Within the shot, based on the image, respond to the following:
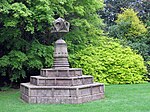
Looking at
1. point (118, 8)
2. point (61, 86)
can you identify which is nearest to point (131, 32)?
point (118, 8)

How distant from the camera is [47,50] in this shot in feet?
36.6

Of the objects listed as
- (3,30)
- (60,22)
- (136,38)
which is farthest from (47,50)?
(136,38)

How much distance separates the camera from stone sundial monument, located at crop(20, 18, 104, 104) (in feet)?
24.7

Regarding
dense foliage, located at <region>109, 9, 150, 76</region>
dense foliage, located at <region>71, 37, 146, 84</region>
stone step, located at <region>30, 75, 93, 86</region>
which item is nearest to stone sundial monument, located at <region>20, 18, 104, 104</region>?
stone step, located at <region>30, 75, 93, 86</region>

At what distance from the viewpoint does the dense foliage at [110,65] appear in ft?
40.0

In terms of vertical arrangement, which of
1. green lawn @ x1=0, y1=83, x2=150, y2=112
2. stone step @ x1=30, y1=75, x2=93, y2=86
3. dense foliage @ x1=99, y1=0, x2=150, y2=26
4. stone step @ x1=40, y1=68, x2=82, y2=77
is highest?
dense foliage @ x1=99, y1=0, x2=150, y2=26

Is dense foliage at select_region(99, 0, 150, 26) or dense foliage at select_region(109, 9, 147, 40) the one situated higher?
dense foliage at select_region(99, 0, 150, 26)

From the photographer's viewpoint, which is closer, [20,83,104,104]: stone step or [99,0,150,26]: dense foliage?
[20,83,104,104]: stone step

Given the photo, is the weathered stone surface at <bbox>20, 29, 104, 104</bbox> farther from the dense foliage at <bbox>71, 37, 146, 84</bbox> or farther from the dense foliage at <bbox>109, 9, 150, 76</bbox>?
the dense foliage at <bbox>109, 9, 150, 76</bbox>

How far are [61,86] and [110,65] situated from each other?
17.0 feet

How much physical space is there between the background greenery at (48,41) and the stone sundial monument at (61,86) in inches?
78.0

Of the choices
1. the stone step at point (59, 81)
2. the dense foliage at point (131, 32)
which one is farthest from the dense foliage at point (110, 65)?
the stone step at point (59, 81)

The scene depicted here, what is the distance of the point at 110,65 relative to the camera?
12516 mm

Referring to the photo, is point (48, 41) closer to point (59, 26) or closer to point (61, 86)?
point (59, 26)
